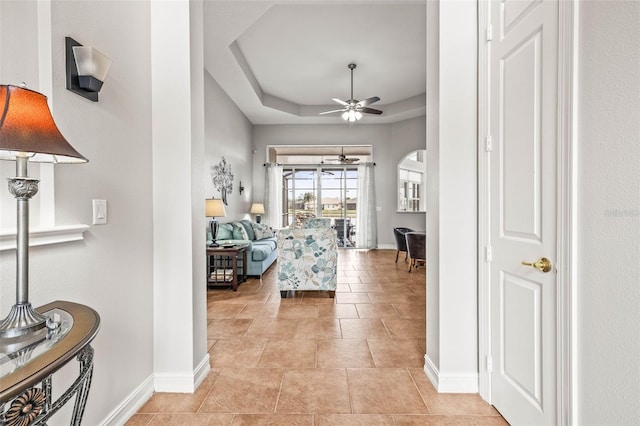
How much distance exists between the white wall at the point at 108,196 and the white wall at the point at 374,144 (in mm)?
6603

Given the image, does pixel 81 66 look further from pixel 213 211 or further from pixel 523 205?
pixel 213 211

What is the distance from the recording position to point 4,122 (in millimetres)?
837

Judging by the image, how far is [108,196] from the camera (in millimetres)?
1616

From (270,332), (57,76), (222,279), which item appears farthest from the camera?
(222,279)

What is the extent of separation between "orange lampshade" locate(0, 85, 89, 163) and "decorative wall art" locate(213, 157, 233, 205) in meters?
4.69

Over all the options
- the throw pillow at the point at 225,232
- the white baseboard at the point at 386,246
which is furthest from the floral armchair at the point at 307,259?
the white baseboard at the point at 386,246

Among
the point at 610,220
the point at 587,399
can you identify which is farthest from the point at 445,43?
the point at 587,399

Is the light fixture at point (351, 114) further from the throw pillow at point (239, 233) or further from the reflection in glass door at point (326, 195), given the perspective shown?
the reflection in glass door at point (326, 195)

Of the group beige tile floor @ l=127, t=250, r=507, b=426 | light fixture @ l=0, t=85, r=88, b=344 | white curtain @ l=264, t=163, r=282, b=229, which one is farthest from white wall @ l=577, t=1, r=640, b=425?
white curtain @ l=264, t=163, r=282, b=229

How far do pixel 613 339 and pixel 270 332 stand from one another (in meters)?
2.51

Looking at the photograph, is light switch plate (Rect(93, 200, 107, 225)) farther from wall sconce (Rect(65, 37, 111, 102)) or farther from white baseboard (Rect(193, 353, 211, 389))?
white baseboard (Rect(193, 353, 211, 389))

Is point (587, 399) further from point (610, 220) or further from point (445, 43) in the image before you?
point (445, 43)

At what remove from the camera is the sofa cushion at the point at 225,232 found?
5184mm

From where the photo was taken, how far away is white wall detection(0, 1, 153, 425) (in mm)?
1306
